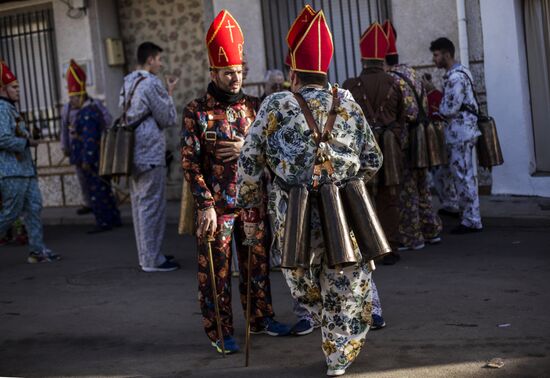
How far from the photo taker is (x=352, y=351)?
5.32 meters

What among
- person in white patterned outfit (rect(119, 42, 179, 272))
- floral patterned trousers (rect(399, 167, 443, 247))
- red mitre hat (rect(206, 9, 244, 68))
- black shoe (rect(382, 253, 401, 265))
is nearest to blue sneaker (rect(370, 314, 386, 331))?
red mitre hat (rect(206, 9, 244, 68))

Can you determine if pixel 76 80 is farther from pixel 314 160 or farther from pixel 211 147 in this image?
pixel 314 160

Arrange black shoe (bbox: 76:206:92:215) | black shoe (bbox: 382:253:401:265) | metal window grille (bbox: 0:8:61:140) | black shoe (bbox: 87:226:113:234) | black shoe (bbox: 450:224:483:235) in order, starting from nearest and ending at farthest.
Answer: black shoe (bbox: 382:253:401:265) → black shoe (bbox: 450:224:483:235) → black shoe (bbox: 87:226:113:234) → black shoe (bbox: 76:206:92:215) → metal window grille (bbox: 0:8:61:140)

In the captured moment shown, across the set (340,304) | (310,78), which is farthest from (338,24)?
(340,304)

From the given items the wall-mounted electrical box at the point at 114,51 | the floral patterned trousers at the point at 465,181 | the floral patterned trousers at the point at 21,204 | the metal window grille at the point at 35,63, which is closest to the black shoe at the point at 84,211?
the metal window grille at the point at 35,63

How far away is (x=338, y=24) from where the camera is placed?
505 inches

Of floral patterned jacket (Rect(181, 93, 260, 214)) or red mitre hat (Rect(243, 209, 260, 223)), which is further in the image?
floral patterned jacket (Rect(181, 93, 260, 214))

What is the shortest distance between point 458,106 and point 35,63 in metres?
8.11

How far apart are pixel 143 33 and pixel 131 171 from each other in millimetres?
6060

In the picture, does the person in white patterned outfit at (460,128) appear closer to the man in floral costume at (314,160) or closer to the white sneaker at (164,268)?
the white sneaker at (164,268)

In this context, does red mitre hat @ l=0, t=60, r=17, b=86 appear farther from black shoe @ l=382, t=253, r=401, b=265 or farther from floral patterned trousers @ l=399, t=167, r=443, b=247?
black shoe @ l=382, t=253, r=401, b=265

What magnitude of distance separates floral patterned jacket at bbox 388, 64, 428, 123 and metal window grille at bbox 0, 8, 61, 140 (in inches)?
303

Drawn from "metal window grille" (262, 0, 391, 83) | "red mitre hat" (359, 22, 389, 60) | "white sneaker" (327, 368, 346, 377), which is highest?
"metal window grille" (262, 0, 391, 83)

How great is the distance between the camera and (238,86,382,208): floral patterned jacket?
5.23 metres
